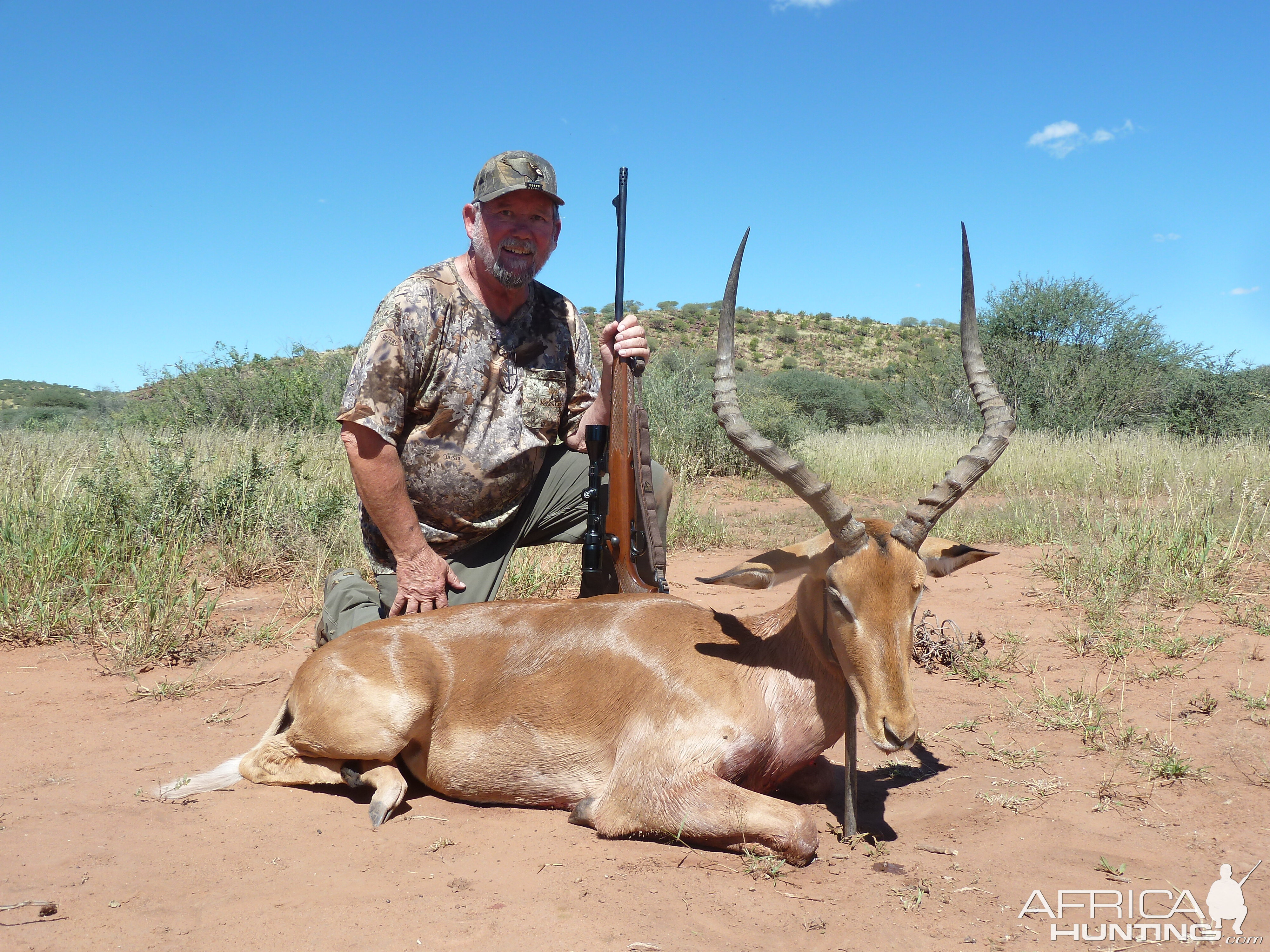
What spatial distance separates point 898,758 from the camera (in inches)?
189

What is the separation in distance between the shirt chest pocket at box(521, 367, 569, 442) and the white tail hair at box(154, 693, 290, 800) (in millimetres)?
2268

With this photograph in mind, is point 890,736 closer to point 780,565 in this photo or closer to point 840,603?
point 840,603

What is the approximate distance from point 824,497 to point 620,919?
1726 mm

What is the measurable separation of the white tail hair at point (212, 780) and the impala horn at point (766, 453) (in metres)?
2.70

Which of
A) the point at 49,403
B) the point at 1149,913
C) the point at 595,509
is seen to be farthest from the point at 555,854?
the point at 49,403

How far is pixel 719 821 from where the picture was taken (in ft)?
11.8

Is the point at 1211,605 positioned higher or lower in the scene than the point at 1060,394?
lower

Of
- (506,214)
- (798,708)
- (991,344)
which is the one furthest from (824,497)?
(991,344)

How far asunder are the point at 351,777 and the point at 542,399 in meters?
2.61

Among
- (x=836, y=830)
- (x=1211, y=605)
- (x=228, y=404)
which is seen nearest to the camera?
(x=836, y=830)

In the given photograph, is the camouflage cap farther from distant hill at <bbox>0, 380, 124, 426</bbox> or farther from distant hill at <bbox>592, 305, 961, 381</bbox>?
distant hill at <bbox>592, 305, 961, 381</bbox>

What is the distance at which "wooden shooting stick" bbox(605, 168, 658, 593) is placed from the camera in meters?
5.32

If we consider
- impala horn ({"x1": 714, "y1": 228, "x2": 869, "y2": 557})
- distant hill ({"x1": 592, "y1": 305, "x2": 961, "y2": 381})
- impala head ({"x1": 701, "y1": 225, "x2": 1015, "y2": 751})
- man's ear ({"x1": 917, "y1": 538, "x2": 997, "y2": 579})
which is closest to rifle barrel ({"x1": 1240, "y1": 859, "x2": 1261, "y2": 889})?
impala head ({"x1": 701, "y1": 225, "x2": 1015, "y2": 751})

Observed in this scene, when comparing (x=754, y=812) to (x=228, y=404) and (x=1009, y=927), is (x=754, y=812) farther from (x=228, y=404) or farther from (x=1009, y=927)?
(x=228, y=404)
